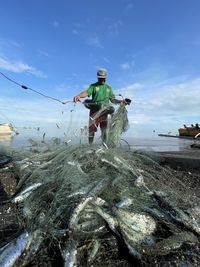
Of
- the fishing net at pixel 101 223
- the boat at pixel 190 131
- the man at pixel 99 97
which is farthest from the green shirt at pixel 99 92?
the boat at pixel 190 131

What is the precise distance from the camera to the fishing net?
3924mm

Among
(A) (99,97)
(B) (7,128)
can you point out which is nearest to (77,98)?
(A) (99,97)

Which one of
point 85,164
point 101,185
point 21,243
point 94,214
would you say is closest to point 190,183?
point 85,164

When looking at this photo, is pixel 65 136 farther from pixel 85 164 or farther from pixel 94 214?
pixel 94 214

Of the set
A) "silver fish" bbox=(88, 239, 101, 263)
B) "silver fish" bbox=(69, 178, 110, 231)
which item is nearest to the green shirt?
"silver fish" bbox=(69, 178, 110, 231)

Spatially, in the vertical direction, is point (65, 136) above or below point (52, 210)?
above

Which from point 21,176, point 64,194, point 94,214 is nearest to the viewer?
point 94,214

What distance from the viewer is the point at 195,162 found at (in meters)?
8.88

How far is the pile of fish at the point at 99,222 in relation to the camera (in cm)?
392

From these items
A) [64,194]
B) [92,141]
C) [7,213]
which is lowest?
[7,213]

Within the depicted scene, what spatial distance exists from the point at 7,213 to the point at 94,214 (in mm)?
1705

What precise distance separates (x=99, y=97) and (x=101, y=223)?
19.3 feet

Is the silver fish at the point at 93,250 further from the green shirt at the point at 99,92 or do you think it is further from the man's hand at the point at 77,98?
the green shirt at the point at 99,92

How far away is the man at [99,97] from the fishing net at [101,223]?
11.5 ft
